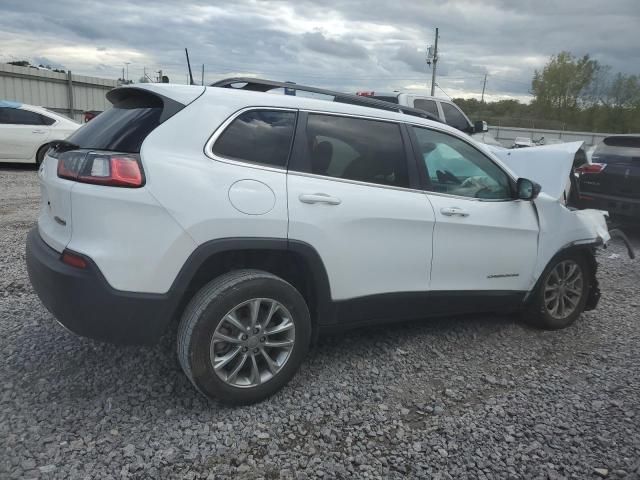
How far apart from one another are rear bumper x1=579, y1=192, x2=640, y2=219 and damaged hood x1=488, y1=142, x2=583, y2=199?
252cm

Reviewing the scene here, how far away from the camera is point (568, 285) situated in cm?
439

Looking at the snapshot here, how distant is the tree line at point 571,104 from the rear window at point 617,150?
135 feet

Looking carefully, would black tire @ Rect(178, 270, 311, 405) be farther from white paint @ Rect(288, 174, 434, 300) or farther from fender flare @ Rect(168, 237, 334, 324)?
white paint @ Rect(288, 174, 434, 300)

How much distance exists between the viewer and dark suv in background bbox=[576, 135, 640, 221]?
7672mm

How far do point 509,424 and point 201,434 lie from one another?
1.70m

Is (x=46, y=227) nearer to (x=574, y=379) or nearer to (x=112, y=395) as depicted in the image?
(x=112, y=395)

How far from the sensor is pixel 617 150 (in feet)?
26.8

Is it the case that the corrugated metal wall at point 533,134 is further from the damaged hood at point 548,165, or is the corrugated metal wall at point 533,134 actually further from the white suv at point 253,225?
the white suv at point 253,225

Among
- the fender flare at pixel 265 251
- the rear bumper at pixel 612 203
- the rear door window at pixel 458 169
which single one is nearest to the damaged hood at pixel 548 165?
the rear door window at pixel 458 169

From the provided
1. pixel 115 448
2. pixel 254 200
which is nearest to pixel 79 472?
pixel 115 448

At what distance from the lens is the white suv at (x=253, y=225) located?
2.60 meters

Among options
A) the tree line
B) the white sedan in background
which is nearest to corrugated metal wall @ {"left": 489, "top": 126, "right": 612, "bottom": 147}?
the tree line

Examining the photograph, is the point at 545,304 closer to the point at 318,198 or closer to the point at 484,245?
the point at 484,245

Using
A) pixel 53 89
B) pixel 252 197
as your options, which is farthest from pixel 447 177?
pixel 53 89
